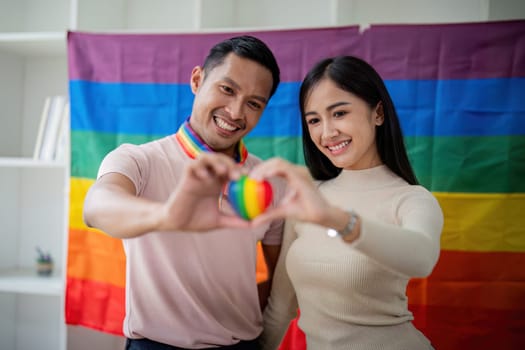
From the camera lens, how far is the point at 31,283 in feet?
7.66

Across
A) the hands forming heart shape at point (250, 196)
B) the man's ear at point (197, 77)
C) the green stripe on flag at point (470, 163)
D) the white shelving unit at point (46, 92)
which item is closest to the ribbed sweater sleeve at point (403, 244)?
the hands forming heart shape at point (250, 196)

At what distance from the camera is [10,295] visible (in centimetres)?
264

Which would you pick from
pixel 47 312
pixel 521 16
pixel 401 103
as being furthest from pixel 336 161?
pixel 47 312

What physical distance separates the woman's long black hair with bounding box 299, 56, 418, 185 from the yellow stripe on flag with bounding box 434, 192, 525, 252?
2.53ft

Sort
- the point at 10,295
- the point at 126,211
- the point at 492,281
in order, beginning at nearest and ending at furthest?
the point at 126,211 < the point at 492,281 < the point at 10,295

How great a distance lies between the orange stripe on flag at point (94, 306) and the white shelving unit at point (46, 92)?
0.24ft

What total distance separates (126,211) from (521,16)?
6.43 feet

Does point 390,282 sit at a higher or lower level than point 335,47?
lower

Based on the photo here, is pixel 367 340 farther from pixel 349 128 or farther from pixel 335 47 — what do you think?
pixel 335 47

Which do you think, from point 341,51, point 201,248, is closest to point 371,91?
point 201,248

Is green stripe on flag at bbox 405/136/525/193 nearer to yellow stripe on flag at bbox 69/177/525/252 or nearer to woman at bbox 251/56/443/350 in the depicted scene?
yellow stripe on flag at bbox 69/177/525/252

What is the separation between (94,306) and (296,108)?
134cm

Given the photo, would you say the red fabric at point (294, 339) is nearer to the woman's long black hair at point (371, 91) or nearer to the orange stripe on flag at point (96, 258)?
the orange stripe on flag at point (96, 258)

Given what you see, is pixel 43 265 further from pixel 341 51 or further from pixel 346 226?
pixel 346 226
